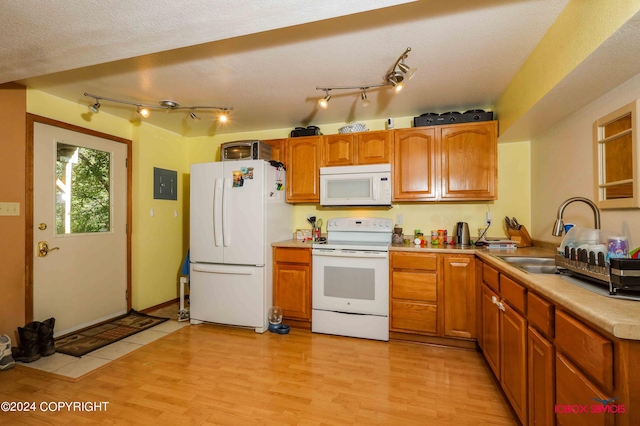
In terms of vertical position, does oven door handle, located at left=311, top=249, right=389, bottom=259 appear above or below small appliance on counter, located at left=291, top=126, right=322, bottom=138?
below

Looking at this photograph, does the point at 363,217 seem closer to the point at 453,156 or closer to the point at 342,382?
the point at 453,156

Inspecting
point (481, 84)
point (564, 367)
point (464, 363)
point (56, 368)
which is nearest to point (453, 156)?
point (481, 84)

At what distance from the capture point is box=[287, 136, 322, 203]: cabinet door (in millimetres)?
3274

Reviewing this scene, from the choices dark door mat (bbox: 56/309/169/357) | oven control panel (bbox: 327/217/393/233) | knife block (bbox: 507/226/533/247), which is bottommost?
dark door mat (bbox: 56/309/169/357)

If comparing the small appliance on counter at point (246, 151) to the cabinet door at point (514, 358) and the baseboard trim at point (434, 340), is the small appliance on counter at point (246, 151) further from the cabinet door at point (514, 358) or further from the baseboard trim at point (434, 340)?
the cabinet door at point (514, 358)

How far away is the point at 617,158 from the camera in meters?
1.64

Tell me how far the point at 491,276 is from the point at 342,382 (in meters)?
1.33

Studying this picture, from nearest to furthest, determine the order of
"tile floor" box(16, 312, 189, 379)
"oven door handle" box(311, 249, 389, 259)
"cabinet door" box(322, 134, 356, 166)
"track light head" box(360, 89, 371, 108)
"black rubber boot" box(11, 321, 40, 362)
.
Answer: "tile floor" box(16, 312, 189, 379) → "black rubber boot" box(11, 321, 40, 362) → "track light head" box(360, 89, 371, 108) → "oven door handle" box(311, 249, 389, 259) → "cabinet door" box(322, 134, 356, 166)

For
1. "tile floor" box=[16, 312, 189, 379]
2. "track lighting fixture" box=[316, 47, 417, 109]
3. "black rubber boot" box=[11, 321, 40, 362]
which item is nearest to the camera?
"track lighting fixture" box=[316, 47, 417, 109]

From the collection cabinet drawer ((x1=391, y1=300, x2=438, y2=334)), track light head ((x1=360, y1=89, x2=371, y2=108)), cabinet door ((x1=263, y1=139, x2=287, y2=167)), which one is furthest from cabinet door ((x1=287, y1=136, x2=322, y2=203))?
cabinet drawer ((x1=391, y1=300, x2=438, y2=334))

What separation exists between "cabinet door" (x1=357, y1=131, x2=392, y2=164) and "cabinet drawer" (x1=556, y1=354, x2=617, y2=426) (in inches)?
88.5

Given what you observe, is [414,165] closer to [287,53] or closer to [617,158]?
[617,158]

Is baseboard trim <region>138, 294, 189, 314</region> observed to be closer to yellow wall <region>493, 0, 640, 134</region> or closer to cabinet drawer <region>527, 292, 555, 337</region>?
cabinet drawer <region>527, 292, 555, 337</region>

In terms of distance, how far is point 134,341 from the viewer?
2717mm
